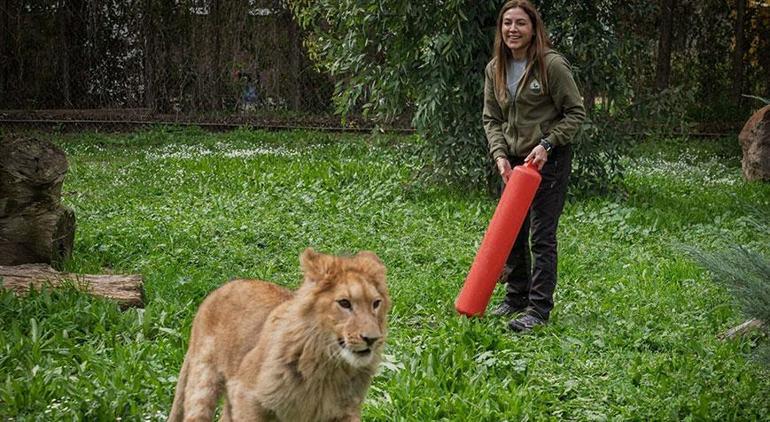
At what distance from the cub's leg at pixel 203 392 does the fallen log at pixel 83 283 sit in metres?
2.87

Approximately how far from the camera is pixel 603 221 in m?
11.0

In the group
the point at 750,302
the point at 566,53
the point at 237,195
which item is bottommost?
the point at 237,195

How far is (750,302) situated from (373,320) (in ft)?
6.74

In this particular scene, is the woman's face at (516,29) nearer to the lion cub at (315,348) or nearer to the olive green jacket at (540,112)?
the olive green jacket at (540,112)

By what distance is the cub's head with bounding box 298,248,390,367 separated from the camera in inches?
147

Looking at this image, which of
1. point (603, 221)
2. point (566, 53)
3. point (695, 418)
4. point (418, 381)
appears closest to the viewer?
point (695, 418)

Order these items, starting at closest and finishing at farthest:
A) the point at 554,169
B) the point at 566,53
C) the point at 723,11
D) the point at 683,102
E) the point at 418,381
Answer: the point at 418,381 → the point at 554,169 → the point at 566,53 → the point at 683,102 → the point at 723,11

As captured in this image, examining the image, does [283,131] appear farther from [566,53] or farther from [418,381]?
[418,381]

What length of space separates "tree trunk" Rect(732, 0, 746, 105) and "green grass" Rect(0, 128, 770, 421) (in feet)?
25.5

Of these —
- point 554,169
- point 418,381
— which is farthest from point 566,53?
point 418,381

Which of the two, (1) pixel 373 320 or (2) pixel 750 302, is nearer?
(1) pixel 373 320

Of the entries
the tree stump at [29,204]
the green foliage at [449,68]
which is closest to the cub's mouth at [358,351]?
the tree stump at [29,204]

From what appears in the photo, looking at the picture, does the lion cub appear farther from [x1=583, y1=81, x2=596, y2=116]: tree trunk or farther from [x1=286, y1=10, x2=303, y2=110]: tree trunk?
[x1=286, y1=10, x2=303, y2=110]: tree trunk

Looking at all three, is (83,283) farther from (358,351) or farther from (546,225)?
(358,351)
